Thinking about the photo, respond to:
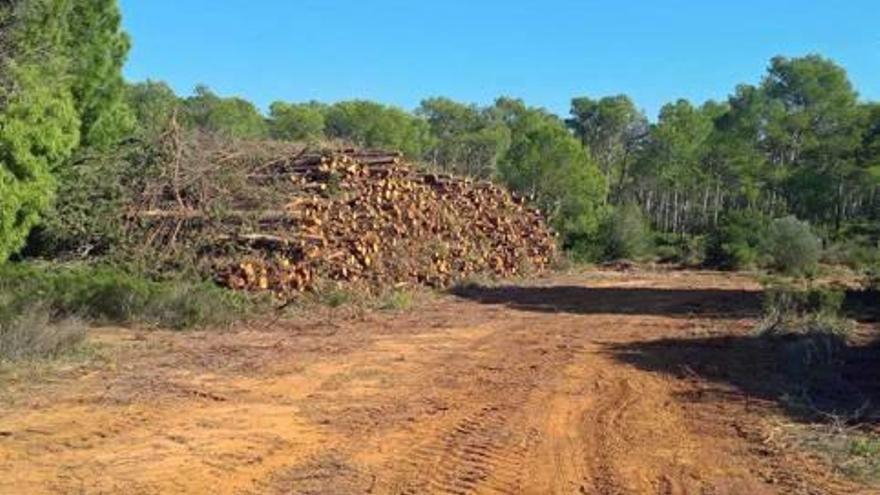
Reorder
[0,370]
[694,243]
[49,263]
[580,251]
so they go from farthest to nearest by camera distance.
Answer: [694,243] < [580,251] < [49,263] < [0,370]

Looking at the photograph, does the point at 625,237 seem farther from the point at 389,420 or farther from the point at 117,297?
the point at 389,420

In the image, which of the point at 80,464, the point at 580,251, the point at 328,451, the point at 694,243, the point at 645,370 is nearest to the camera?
the point at 80,464

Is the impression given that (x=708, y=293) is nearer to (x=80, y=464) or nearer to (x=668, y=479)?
(x=668, y=479)

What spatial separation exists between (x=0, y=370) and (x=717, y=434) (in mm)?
6902

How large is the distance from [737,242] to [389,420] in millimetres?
33533

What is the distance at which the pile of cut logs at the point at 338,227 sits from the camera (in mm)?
17406

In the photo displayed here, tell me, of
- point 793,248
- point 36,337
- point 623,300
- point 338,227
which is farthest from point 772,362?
point 793,248

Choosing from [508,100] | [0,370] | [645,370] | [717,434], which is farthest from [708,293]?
[508,100]

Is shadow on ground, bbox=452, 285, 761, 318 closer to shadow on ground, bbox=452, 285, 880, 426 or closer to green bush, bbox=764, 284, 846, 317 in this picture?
shadow on ground, bbox=452, 285, 880, 426

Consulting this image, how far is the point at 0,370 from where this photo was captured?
1006cm

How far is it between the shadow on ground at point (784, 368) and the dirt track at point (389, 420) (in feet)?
0.39

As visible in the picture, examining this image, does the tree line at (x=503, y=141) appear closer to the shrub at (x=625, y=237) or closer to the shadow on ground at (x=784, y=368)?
the shrub at (x=625, y=237)

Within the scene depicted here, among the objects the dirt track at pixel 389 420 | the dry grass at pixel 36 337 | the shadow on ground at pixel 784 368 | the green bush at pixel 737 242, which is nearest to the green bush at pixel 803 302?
the shadow on ground at pixel 784 368

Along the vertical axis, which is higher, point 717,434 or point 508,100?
point 508,100
